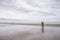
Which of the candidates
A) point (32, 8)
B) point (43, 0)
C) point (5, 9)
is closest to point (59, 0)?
point (43, 0)

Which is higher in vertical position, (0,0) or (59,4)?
(0,0)

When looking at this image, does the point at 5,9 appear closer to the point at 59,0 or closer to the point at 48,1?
the point at 48,1

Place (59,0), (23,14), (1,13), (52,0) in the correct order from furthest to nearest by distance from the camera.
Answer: (23,14)
(1,13)
(52,0)
(59,0)

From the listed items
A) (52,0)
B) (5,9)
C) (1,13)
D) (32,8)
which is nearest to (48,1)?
(52,0)

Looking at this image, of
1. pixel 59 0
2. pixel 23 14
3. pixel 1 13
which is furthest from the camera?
pixel 23 14

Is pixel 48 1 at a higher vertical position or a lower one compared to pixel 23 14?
higher

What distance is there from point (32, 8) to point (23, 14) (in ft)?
7.98

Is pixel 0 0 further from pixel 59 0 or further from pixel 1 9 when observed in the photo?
pixel 59 0

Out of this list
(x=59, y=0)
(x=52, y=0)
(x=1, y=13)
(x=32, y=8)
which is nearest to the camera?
(x=59, y=0)

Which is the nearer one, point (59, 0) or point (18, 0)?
point (59, 0)

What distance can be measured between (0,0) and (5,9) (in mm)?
2155

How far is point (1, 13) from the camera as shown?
33.4 ft

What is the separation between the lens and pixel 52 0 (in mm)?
7195

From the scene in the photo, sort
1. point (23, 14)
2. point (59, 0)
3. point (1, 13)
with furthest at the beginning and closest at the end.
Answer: point (23, 14) < point (1, 13) < point (59, 0)
